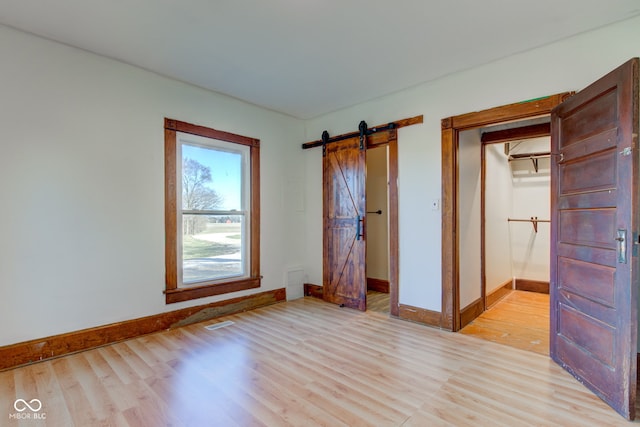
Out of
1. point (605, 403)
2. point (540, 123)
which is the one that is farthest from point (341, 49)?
point (605, 403)

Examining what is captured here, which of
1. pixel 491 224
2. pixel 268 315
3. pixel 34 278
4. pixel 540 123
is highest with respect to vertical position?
pixel 540 123

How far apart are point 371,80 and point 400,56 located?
0.58 metres

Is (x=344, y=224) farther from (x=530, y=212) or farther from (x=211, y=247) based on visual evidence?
(x=530, y=212)

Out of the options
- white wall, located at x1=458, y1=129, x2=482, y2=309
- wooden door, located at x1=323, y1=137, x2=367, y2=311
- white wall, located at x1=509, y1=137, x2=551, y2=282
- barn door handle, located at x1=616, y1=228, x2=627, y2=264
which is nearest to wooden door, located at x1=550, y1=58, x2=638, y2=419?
barn door handle, located at x1=616, y1=228, x2=627, y2=264

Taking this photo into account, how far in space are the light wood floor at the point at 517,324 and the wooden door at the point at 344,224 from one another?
1481 millimetres

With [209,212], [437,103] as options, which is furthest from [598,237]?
[209,212]

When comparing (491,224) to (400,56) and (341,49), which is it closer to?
(400,56)

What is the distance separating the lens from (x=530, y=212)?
5.25 meters

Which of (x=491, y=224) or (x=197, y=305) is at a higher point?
(x=491, y=224)

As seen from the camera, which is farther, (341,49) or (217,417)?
(341,49)

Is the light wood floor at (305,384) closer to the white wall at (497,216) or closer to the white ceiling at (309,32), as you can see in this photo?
the white wall at (497,216)

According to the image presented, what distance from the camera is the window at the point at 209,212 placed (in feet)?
11.8

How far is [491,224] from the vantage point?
4.47 metres

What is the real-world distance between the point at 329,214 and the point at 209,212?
1757 millimetres
